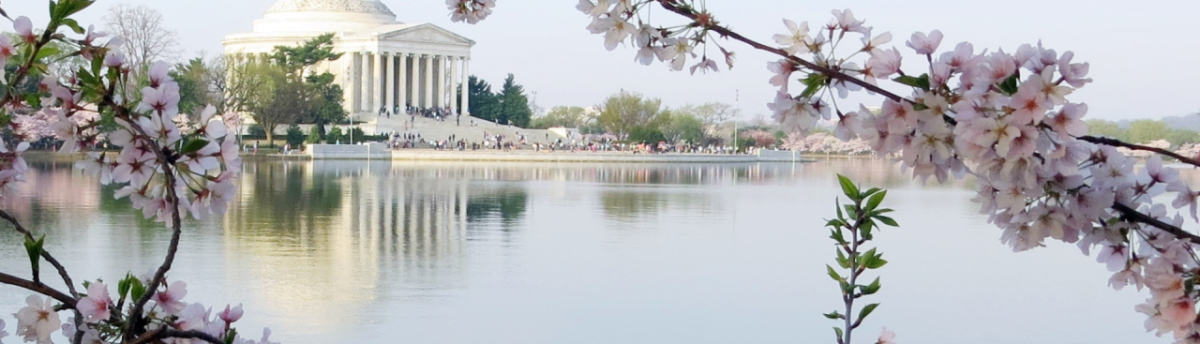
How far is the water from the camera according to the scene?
410 inches

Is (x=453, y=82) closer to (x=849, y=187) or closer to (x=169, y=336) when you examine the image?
(x=849, y=187)

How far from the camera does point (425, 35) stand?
8012 cm

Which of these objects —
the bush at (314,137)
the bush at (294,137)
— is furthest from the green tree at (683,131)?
the bush at (314,137)

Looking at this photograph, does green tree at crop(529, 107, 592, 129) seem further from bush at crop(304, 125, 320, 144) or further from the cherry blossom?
the cherry blossom

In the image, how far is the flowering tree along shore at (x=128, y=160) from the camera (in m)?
1.69

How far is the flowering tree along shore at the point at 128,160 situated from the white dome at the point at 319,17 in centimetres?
7930

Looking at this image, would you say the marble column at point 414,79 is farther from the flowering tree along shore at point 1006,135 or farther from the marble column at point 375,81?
the flowering tree along shore at point 1006,135

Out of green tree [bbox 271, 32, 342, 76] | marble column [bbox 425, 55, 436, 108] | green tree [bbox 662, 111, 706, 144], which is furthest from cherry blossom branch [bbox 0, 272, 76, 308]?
marble column [bbox 425, 55, 436, 108]

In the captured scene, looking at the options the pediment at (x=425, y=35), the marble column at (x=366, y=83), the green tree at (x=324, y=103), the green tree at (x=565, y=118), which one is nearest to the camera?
the green tree at (x=324, y=103)

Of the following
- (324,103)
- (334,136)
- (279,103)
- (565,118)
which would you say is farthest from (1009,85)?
(565,118)

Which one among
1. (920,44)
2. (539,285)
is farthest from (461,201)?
(920,44)

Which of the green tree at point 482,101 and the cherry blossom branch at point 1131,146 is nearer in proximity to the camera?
the cherry blossom branch at point 1131,146

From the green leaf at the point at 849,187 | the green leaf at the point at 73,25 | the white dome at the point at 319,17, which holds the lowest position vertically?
the green leaf at the point at 849,187

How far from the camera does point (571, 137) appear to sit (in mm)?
76812
